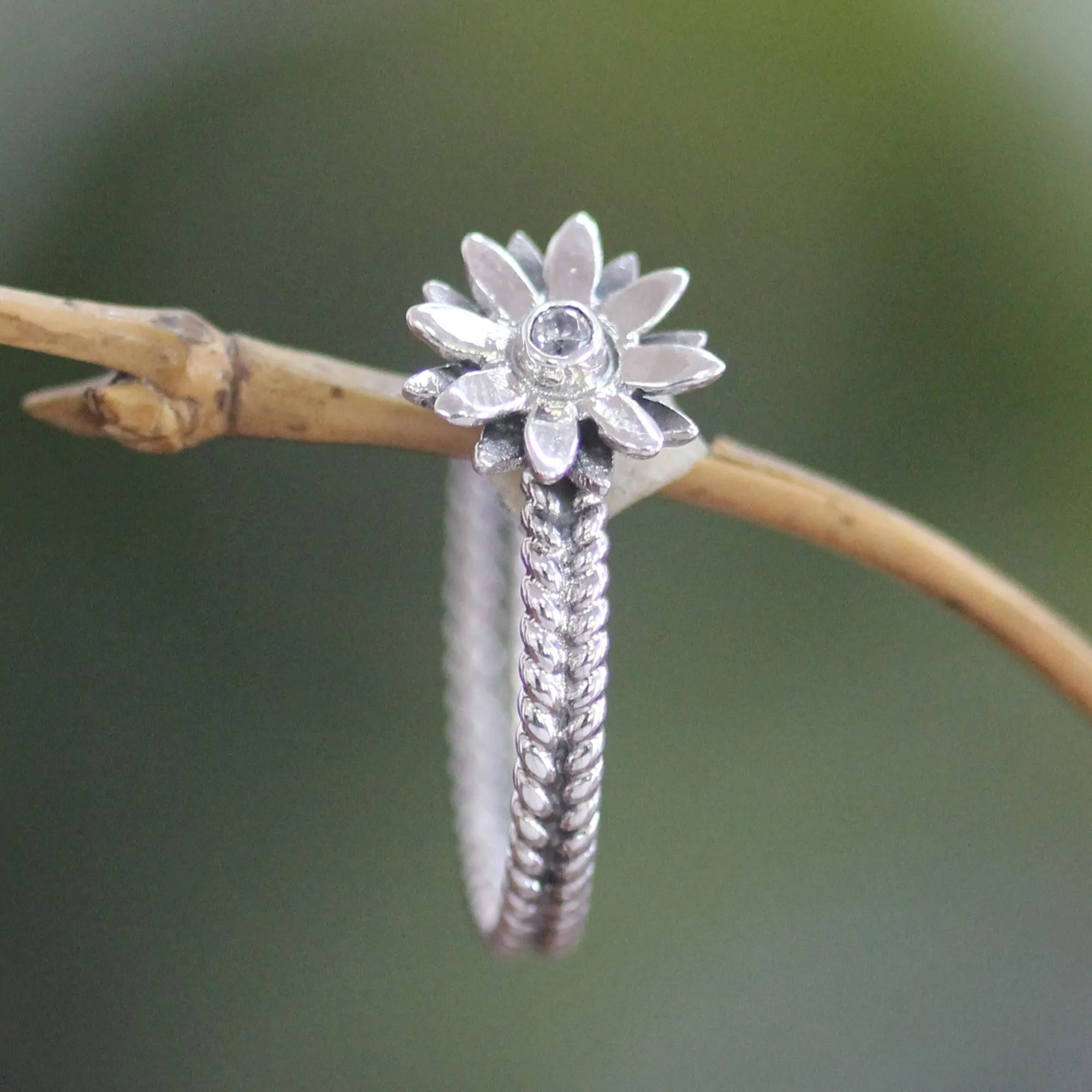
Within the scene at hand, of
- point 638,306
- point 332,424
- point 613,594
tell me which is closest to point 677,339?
point 638,306

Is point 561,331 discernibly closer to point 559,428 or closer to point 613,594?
point 559,428

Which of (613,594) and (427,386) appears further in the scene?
(613,594)

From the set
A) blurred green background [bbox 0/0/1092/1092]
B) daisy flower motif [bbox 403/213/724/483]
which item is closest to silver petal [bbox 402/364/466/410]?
daisy flower motif [bbox 403/213/724/483]

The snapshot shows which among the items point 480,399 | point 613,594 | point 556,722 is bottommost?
point 556,722

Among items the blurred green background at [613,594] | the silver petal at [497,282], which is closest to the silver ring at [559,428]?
the silver petal at [497,282]

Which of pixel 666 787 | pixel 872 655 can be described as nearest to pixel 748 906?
pixel 666 787

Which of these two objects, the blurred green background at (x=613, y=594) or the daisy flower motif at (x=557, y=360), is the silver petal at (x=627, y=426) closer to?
the daisy flower motif at (x=557, y=360)

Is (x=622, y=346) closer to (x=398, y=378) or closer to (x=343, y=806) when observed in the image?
(x=398, y=378)
